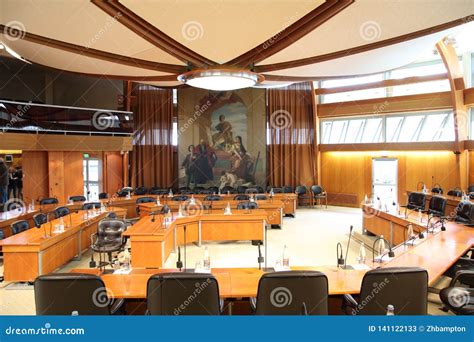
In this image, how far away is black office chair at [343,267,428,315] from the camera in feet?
11.6

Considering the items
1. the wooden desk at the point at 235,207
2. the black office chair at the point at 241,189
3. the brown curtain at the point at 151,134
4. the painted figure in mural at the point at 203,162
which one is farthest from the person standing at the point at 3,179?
the black office chair at the point at 241,189

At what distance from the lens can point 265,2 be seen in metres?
4.23

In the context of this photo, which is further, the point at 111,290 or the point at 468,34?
the point at 468,34

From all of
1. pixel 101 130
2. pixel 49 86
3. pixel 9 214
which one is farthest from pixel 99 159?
pixel 9 214

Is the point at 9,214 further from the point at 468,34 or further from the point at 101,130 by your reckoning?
the point at 468,34

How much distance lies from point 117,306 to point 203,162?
13118 millimetres

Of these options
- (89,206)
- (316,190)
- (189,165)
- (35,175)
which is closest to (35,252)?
(89,206)

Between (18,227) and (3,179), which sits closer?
(18,227)

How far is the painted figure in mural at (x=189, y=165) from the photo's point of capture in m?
16.9

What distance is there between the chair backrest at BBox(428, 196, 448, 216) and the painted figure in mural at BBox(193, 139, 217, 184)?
9.22 meters

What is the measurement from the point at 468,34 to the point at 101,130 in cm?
1292

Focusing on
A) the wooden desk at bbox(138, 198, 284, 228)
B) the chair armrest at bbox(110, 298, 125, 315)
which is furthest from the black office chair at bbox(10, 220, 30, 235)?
the chair armrest at bbox(110, 298, 125, 315)

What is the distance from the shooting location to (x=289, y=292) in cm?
351

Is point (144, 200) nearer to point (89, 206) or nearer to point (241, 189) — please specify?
point (89, 206)
